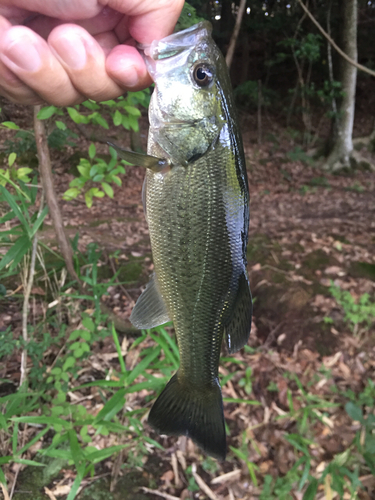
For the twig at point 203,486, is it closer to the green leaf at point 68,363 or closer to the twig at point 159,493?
the twig at point 159,493

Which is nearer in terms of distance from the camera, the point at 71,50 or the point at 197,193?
the point at 71,50

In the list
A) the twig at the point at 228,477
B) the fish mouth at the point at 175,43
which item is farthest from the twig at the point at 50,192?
the twig at the point at 228,477

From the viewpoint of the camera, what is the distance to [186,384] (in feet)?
5.32

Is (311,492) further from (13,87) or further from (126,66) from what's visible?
(13,87)

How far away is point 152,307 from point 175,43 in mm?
1157

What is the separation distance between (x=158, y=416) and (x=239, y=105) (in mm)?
13493

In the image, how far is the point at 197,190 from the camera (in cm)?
134

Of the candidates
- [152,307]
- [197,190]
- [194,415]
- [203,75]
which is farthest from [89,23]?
[194,415]

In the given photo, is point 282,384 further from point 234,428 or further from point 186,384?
point 186,384

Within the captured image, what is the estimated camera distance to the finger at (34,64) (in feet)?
3.77

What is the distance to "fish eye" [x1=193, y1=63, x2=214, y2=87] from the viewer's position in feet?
4.33

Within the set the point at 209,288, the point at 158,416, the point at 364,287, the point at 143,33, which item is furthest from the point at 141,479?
the point at 364,287

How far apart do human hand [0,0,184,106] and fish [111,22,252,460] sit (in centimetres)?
10

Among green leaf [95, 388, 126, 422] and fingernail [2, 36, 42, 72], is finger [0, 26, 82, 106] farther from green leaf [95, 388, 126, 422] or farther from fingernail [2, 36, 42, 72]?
green leaf [95, 388, 126, 422]
